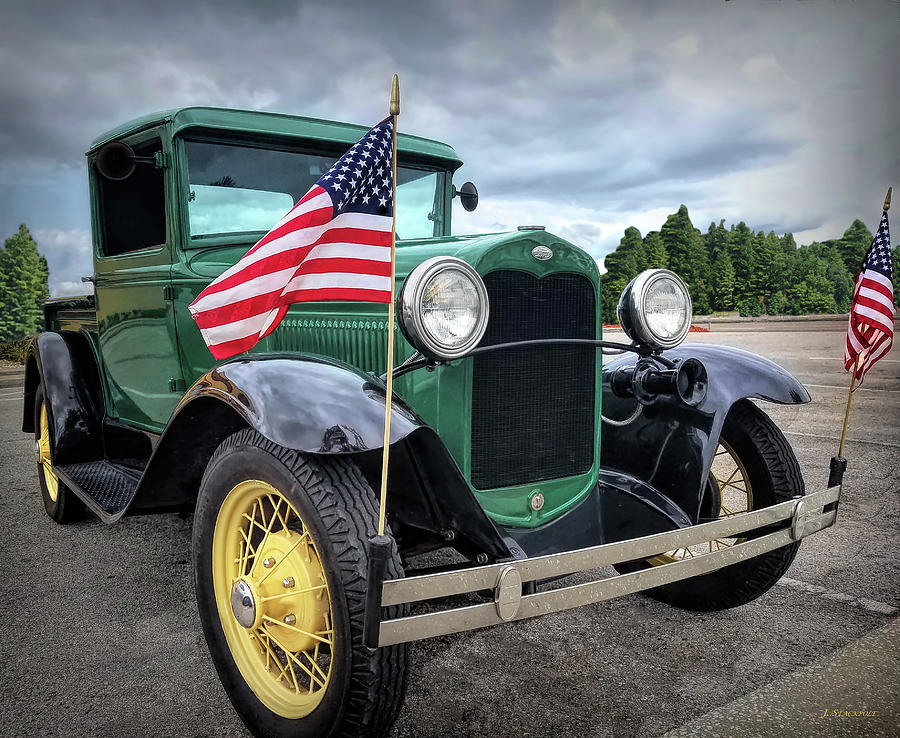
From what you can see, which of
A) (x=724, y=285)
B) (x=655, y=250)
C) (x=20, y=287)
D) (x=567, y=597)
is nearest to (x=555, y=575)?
(x=567, y=597)

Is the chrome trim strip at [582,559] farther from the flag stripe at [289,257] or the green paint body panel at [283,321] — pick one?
the flag stripe at [289,257]

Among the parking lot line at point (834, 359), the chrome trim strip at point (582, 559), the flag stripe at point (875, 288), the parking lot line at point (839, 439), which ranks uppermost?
the flag stripe at point (875, 288)

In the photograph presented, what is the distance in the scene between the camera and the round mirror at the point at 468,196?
3.53m

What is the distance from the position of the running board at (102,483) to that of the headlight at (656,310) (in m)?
1.94

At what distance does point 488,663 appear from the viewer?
2303mm

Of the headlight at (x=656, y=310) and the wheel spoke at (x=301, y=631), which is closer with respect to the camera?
the wheel spoke at (x=301, y=631)

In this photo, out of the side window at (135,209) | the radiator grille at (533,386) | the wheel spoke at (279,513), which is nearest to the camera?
the wheel spoke at (279,513)

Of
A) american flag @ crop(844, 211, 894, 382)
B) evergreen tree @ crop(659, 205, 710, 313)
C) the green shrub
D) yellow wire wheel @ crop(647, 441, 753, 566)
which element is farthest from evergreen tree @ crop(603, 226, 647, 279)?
american flag @ crop(844, 211, 894, 382)

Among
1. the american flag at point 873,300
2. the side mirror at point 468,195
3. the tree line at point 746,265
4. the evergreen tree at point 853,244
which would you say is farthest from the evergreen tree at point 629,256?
the american flag at point 873,300

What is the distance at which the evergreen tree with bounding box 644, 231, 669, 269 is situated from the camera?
4084 centimetres

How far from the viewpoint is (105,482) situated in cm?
317

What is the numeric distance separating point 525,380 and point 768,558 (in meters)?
1.14

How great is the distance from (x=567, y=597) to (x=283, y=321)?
1.59 m

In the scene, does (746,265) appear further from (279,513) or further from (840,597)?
(279,513)
